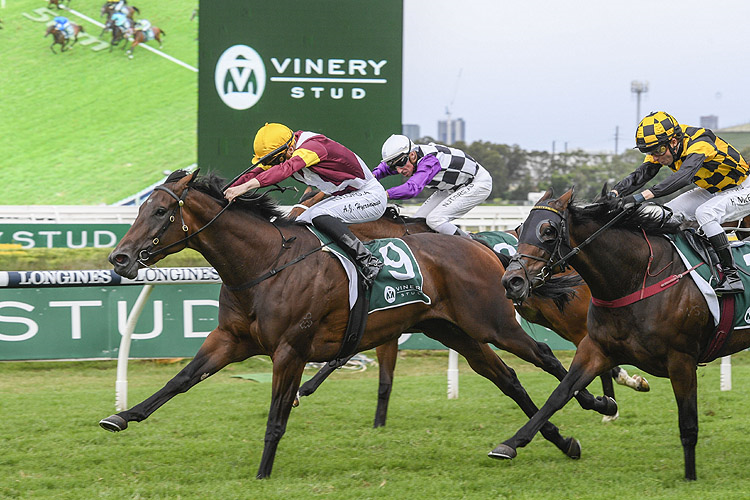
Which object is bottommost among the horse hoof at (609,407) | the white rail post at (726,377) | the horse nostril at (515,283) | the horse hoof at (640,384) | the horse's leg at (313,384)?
the white rail post at (726,377)

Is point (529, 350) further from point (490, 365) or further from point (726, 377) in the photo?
point (726, 377)

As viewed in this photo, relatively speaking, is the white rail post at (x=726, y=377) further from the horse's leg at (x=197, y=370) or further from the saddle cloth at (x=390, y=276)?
the horse's leg at (x=197, y=370)

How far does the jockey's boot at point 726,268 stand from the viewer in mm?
4203

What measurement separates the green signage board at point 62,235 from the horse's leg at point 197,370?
6099 mm

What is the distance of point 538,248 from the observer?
384 centimetres

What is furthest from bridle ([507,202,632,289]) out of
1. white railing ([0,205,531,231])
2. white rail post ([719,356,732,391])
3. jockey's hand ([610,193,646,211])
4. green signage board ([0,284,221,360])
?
white railing ([0,205,531,231])

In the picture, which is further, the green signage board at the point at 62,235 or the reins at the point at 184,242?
the green signage board at the point at 62,235

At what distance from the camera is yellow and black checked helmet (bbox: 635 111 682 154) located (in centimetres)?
433

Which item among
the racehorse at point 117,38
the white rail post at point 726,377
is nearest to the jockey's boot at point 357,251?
the white rail post at point 726,377

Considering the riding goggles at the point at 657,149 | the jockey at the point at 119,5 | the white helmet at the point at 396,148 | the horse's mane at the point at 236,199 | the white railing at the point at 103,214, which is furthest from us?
the jockey at the point at 119,5

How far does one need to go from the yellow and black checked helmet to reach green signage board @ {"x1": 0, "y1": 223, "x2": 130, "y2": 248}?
7.07 metres

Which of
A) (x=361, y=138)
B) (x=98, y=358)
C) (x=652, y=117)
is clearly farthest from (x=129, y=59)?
(x=652, y=117)

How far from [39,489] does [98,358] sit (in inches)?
96.3

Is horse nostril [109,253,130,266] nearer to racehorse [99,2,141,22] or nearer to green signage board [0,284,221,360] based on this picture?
green signage board [0,284,221,360]
